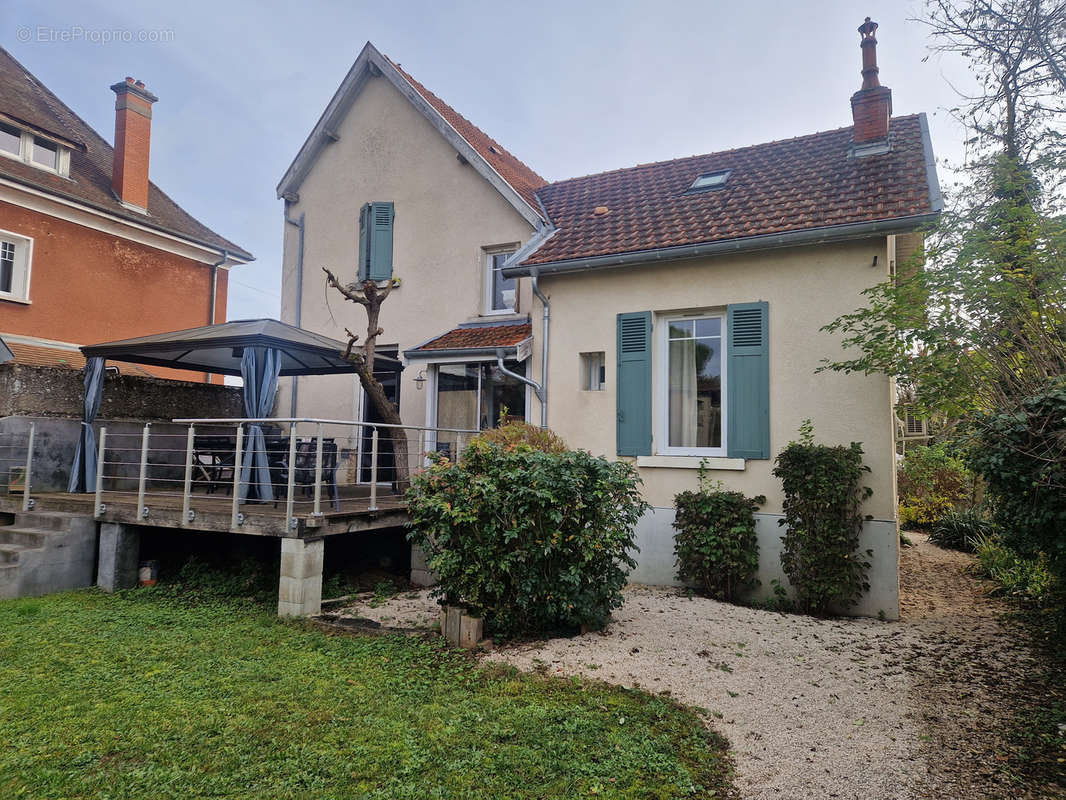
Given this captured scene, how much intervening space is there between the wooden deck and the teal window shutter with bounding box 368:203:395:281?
471cm

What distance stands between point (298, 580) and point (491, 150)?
9.20 meters

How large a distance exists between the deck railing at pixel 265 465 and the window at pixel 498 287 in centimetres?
233

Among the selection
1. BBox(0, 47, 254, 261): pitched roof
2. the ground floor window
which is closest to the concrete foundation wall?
the ground floor window

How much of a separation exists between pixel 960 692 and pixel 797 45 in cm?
953

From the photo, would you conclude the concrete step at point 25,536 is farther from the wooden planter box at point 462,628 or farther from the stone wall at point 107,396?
the wooden planter box at point 462,628

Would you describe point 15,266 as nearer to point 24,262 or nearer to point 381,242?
point 24,262

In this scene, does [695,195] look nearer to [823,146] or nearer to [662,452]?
[823,146]

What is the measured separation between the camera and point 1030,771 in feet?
11.3

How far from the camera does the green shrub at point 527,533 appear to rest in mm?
5375

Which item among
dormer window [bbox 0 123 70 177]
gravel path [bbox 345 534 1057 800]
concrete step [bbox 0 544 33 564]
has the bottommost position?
gravel path [bbox 345 534 1057 800]

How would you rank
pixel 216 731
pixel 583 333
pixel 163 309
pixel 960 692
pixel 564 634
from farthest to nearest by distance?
1. pixel 163 309
2. pixel 583 333
3. pixel 564 634
4. pixel 960 692
5. pixel 216 731

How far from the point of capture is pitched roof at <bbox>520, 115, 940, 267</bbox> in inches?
313

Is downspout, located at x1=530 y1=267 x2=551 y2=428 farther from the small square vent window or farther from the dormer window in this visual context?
the dormer window

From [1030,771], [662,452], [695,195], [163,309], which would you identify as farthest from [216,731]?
[163,309]
